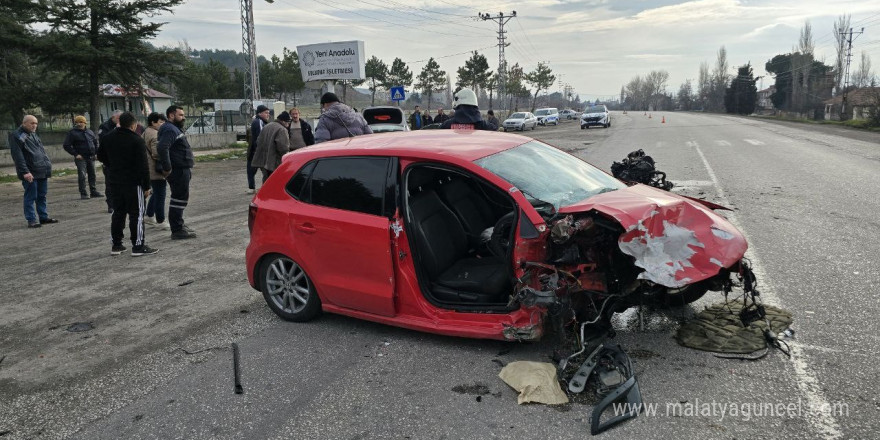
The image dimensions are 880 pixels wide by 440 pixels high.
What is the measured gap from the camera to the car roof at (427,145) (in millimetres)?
4242

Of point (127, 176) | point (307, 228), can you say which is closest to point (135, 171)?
point (127, 176)

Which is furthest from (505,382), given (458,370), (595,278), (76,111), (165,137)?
(76,111)

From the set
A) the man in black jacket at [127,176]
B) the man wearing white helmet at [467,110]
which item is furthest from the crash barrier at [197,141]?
the man wearing white helmet at [467,110]

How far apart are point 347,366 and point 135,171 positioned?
4.87 m

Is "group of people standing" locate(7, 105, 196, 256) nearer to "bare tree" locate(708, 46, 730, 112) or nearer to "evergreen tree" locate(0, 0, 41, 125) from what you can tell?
"evergreen tree" locate(0, 0, 41, 125)

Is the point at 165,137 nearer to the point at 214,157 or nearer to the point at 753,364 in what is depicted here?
the point at 753,364

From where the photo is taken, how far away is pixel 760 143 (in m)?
20.3

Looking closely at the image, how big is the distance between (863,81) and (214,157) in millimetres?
104946

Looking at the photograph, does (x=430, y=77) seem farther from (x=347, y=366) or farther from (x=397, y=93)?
(x=347, y=366)

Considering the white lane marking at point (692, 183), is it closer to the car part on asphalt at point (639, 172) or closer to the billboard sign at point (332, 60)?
the car part on asphalt at point (639, 172)

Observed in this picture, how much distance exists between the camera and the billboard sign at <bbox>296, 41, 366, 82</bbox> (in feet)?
101

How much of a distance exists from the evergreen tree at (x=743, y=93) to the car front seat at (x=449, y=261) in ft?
304

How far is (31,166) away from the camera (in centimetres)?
952

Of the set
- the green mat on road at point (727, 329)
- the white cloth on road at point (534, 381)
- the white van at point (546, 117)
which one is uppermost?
the white van at point (546, 117)
